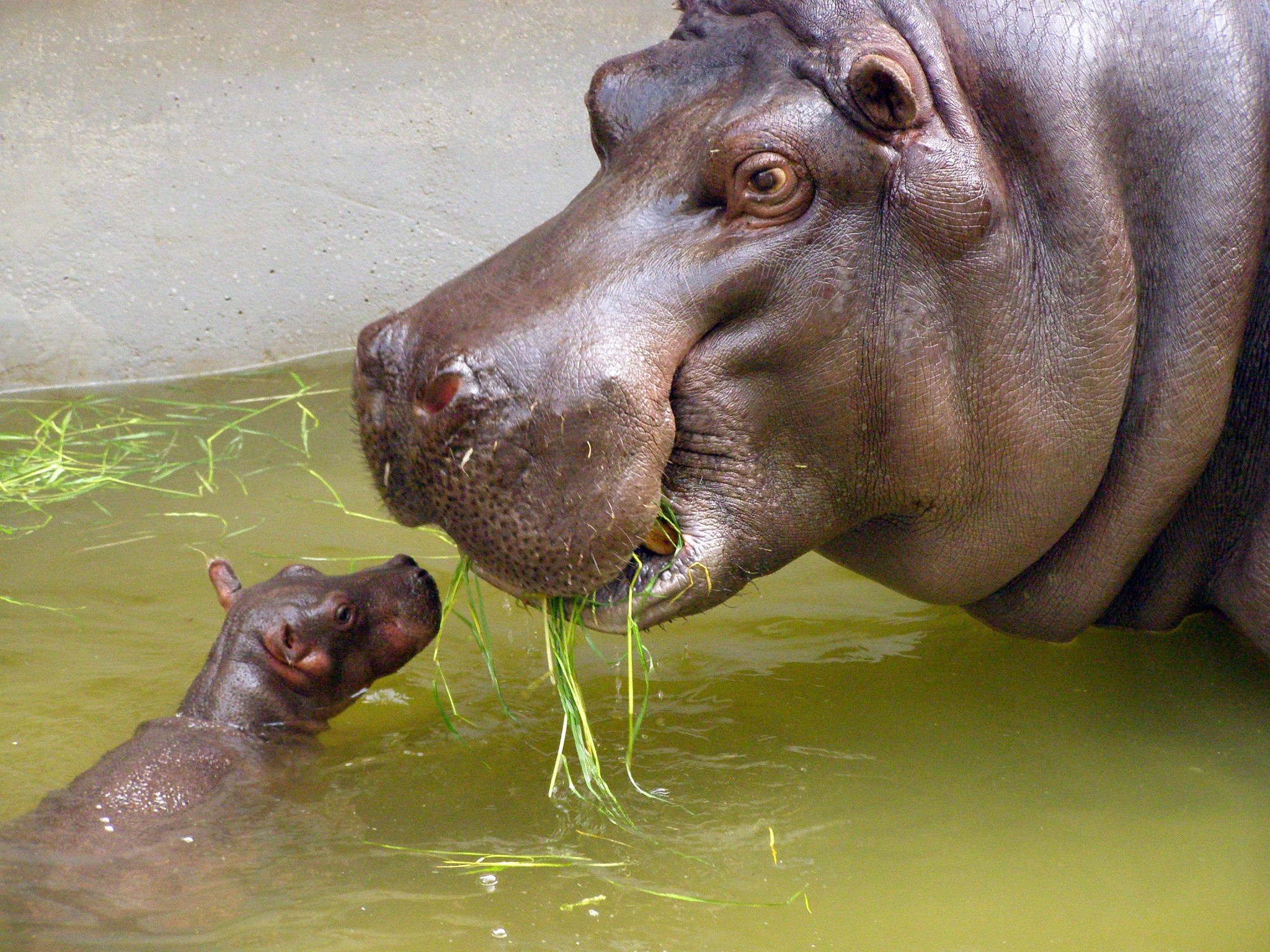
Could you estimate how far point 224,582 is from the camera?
3695 millimetres

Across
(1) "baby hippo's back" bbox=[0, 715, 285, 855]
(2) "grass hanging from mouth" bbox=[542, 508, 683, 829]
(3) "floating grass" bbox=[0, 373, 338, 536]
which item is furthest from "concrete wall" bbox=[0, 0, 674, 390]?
(2) "grass hanging from mouth" bbox=[542, 508, 683, 829]

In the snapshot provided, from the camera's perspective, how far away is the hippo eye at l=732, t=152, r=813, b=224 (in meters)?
2.38

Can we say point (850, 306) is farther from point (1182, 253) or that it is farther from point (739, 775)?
point (739, 775)

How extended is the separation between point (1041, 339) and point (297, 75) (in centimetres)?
462

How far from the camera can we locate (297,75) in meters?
6.37

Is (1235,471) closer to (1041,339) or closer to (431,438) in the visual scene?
(1041,339)

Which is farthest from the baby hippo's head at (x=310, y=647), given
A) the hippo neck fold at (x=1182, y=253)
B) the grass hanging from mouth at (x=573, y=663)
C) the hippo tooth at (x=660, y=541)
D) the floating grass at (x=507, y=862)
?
the hippo neck fold at (x=1182, y=253)

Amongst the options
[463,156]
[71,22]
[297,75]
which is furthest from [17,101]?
[463,156]

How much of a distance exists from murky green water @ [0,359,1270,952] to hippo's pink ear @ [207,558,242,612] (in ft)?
0.77

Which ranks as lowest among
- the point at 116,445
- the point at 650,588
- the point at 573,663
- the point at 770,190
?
the point at 116,445

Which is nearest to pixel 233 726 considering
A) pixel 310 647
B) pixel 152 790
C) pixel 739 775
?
pixel 310 647

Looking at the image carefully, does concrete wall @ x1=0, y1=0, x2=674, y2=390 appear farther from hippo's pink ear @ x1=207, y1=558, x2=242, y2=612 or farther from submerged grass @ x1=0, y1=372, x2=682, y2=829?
hippo's pink ear @ x1=207, y1=558, x2=242, y2=612

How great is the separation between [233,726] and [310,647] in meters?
0.25

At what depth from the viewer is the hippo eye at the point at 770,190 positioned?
2.38m
